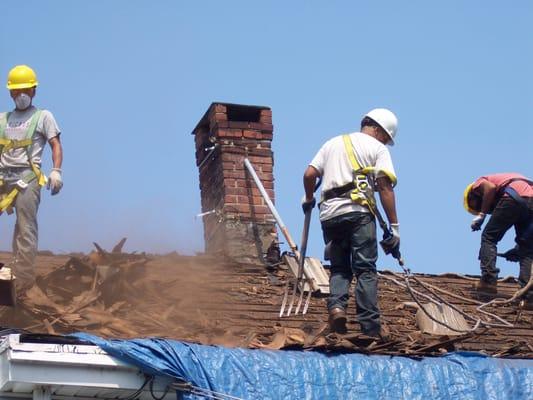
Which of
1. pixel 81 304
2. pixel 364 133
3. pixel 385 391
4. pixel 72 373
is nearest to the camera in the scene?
pixel 72 373

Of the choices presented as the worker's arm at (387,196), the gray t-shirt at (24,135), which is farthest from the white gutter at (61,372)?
the gray t-shirt at (24,135)

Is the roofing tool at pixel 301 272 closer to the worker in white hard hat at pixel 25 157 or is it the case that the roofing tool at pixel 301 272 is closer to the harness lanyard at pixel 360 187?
the harness lanyard at pixel 360 187

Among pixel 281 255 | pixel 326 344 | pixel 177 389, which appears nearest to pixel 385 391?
pixel 326 344

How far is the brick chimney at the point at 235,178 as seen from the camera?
1214 cm

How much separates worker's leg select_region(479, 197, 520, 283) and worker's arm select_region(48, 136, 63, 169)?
4040 mm

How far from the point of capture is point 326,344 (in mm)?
8781

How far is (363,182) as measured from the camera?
32.2 ft

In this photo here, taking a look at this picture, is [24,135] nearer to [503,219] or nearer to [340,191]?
[340,191]

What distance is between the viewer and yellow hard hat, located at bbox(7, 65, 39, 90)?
420 inches

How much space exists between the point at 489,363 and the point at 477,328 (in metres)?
1.35

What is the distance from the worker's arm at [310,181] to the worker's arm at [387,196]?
0.57 m

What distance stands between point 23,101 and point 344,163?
2738mm

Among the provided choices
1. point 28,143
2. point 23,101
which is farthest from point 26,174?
point 23,101

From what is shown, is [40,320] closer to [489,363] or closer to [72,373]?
[72,373]
